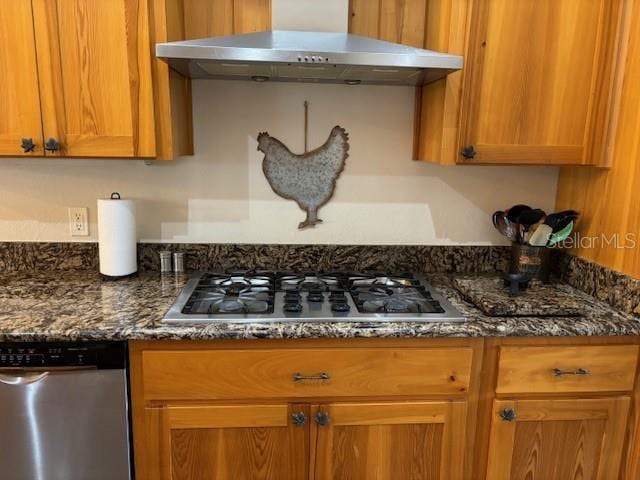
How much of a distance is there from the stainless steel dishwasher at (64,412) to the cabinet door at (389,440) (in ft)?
1.97

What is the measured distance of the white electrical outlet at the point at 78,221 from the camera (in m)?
1.92

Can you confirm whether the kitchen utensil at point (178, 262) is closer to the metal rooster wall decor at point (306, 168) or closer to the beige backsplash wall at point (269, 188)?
the beige backsplash wall at point (269, 188)

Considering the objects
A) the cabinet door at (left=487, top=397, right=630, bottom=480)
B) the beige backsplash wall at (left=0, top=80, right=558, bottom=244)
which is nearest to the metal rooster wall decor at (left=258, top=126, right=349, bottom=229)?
the beige backsplash wall at (left=0, top=80, right=558, bottom=244)

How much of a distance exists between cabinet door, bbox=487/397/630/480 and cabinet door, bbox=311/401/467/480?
0.47ft

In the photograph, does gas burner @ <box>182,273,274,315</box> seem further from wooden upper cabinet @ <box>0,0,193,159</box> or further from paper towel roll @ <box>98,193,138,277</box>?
wooden upper cabinet @ <box>0,0,193,159</box>

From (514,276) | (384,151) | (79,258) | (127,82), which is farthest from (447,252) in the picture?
(79,258)

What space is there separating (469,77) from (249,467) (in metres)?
1.45

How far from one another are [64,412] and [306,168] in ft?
3.93

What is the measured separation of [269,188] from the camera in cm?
196

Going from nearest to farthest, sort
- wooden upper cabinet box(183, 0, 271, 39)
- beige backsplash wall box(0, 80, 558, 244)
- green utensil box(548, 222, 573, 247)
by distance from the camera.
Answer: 1. wooden upper cabinet box(183, 0, 271, 39)
2. green utensil box(548, 222, 573, 247)
3. beige backsplash wall box(0, 80, 558, 244)

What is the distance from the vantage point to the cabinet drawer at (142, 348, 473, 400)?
4.60 feet

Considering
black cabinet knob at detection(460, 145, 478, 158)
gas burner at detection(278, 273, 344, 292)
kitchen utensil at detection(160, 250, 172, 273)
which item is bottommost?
gas burner at detection(278, 273, 344, 292)

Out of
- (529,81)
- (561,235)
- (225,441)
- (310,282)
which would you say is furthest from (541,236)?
(225,441)

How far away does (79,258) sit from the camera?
194 centimetres
